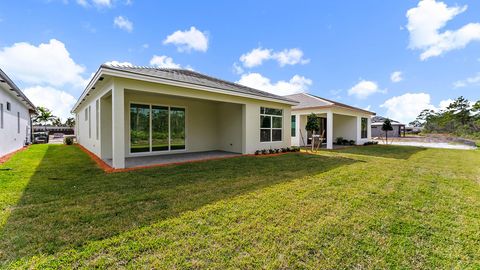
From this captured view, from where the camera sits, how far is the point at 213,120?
41.3 feet

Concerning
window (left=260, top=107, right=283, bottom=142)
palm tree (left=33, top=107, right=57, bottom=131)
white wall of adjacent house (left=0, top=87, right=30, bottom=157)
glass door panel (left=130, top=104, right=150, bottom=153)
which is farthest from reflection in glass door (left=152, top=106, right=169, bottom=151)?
palm tree (left=33, top=107, right=57, bottom=131)

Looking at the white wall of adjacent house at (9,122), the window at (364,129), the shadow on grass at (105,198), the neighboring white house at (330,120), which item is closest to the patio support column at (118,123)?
the shadow on grass at (105,198)

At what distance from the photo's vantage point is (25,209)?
11.7 feet

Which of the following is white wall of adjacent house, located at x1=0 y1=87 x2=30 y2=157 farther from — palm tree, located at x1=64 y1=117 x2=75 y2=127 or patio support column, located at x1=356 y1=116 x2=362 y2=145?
palm tree, located at x1=64 y1=117 x2=75 y2=127

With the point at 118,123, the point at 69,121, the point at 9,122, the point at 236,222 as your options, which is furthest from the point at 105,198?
the point at 69,121

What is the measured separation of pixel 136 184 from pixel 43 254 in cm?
291

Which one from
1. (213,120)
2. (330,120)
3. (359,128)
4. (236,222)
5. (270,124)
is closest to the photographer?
(236,222)

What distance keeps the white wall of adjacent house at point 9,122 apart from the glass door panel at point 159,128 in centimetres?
637

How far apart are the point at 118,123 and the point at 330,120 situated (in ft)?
42.9

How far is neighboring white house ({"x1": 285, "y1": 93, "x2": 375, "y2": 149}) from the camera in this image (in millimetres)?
15016

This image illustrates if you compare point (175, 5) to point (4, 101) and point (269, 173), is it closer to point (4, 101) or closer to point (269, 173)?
point (4, 101)

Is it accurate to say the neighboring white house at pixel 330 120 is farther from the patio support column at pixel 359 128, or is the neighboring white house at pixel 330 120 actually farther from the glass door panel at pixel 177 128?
the glass door panel at pixel 177 128

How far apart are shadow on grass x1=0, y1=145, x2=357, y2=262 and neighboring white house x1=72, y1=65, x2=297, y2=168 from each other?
5.40 ft

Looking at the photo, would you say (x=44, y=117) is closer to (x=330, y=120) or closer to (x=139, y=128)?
(x=139, y=128)
